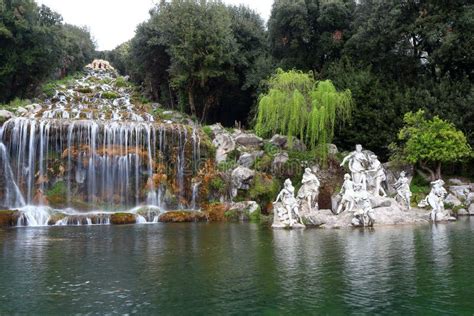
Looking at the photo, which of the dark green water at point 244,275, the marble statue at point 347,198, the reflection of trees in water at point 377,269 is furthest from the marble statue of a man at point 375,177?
the reflection of trees in water at point 377,269

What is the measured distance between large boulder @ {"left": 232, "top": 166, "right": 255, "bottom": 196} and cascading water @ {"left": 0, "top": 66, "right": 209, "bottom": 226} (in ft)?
9.64

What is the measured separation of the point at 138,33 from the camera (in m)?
47.2

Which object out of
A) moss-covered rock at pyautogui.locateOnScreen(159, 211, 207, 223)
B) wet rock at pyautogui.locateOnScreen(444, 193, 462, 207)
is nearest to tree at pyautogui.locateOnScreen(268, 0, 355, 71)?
wet rock at pyautogui.locateOnScreen(444, 193, 462, 207)

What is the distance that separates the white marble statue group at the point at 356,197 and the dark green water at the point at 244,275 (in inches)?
167

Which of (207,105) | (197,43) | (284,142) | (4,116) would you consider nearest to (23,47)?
(4,116)

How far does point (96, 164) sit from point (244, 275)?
22.6m

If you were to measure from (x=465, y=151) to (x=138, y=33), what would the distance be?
31.2m

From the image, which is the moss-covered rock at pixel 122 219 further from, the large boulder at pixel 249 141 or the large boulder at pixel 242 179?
the large boulder at pixel 249 141

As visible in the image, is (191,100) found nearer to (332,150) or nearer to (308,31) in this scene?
(308,31)

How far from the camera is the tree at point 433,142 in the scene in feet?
102

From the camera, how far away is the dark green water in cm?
823

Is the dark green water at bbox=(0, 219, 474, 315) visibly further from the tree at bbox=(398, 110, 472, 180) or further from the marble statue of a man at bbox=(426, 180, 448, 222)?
the tree at bbox=(398, 110, 472, 180)

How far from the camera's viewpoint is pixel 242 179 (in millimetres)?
29531

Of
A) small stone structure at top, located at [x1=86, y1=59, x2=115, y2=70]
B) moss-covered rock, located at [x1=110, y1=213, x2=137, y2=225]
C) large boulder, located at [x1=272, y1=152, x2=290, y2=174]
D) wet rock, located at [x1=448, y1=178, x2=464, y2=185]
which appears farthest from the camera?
small stone structure at top, located at [x1=86, y1=59, x2=115, y2=70]
